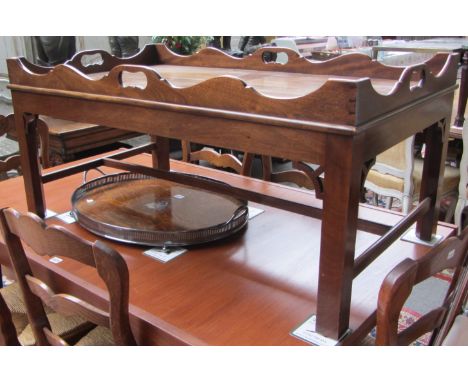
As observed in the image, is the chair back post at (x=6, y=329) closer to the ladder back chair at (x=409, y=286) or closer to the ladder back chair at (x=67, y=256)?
the ladder back chair at (x=67, y=256)

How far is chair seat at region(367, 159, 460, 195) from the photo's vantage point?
253 centimetres

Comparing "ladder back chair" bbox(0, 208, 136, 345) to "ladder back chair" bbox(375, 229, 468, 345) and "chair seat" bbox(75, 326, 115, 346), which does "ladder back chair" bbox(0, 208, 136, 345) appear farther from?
"ladder back chair" bbox(375, 229, 468, 345)

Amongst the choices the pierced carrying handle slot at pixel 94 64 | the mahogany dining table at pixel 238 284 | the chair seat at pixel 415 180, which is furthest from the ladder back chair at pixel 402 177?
the pierced carrying handle slot at pixel 94 64

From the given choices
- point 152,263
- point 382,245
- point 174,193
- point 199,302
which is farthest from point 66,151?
point 382,245

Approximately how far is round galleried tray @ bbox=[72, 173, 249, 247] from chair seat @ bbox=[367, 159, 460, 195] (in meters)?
1.36

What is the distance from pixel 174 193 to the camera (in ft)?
5.09

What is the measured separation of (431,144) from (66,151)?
2.35m

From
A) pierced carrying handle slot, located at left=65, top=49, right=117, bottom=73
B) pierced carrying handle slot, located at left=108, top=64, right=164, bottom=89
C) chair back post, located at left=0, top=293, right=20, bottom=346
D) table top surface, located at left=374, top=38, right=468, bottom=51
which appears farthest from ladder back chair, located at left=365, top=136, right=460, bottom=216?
chair back post, located at left=0, top=293, right=20, bottom=346

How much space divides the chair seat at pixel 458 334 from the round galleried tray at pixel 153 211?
1.86 ft

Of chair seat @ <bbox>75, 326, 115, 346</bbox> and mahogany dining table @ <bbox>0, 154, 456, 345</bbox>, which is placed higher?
mahogany dining table @ <bbox>0, 154, 456, 345</bbox>

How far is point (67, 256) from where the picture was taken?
845 millimetres

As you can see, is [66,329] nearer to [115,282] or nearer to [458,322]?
[115,282]

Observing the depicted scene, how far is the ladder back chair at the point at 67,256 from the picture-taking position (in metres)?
0.79

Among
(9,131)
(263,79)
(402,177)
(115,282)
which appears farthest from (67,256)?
(402,177)
